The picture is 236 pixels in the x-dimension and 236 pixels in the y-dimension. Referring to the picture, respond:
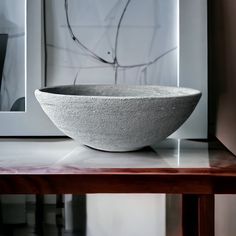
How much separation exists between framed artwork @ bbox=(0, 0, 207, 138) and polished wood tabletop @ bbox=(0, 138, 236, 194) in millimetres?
211

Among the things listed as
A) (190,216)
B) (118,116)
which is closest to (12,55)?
(118,116)

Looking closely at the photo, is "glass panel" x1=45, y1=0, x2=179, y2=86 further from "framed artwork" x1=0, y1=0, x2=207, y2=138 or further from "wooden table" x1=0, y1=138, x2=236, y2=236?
"wooden table" x1=0, y1=138, x2=236, y2=236

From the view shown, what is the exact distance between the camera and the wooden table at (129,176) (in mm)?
666

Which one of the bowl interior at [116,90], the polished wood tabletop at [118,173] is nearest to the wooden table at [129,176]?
the polished wood tabletop at [118,173]

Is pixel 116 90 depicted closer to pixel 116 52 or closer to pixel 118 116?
pixel 116 52

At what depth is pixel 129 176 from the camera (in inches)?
→ 26.3

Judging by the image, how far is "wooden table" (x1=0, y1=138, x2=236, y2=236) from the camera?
666 mm

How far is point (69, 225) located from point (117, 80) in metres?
0.35

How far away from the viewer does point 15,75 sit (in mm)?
1001

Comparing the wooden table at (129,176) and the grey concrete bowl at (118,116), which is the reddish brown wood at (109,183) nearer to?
the wooden table at (129,176)

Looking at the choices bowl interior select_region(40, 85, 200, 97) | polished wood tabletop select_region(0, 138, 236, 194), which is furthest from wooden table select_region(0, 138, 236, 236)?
bowl interior select_region(40, 85, 200, 97)

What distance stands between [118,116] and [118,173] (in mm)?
100

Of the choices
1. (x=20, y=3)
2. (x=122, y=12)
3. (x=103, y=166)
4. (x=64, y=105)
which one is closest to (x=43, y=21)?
(x=20, y=3)

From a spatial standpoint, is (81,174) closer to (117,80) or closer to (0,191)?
(0,191)
